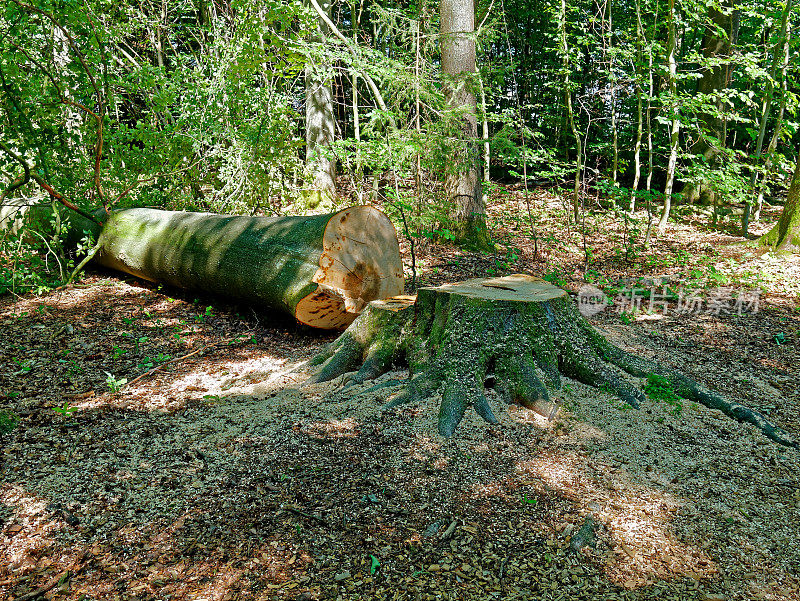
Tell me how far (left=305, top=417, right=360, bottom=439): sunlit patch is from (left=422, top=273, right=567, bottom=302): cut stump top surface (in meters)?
1.10

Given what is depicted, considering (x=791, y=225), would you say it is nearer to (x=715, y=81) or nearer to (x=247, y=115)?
(x=715, y=81)

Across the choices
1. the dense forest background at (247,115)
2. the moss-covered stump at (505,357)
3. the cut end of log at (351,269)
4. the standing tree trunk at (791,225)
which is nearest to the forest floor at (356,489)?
the moss-covered stump at (505,357)

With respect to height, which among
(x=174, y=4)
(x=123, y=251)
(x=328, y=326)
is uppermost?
(x=174, y=4)

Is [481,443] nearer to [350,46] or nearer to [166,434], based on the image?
[166,434]

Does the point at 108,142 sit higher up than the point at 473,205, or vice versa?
the point at 108,142

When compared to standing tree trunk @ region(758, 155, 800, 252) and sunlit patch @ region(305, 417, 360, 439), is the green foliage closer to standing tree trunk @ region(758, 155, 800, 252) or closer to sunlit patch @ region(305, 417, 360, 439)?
sunlit patch @ region(305, 417, 360, 439)

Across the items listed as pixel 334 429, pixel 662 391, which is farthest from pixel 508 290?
pixel 334 429

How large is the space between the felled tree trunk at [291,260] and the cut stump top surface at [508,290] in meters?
1.32

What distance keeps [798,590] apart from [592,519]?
778mm

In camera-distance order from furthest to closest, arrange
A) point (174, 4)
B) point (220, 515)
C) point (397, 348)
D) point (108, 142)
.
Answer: point (174, 4), point (108, 142), point (397, 348), point (220, 515)

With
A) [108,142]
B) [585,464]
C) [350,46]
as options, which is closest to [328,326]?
[585,464]

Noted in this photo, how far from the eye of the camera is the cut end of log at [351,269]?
486 cm

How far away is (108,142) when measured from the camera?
6191mm

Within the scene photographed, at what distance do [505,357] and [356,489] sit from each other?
4.43ft
